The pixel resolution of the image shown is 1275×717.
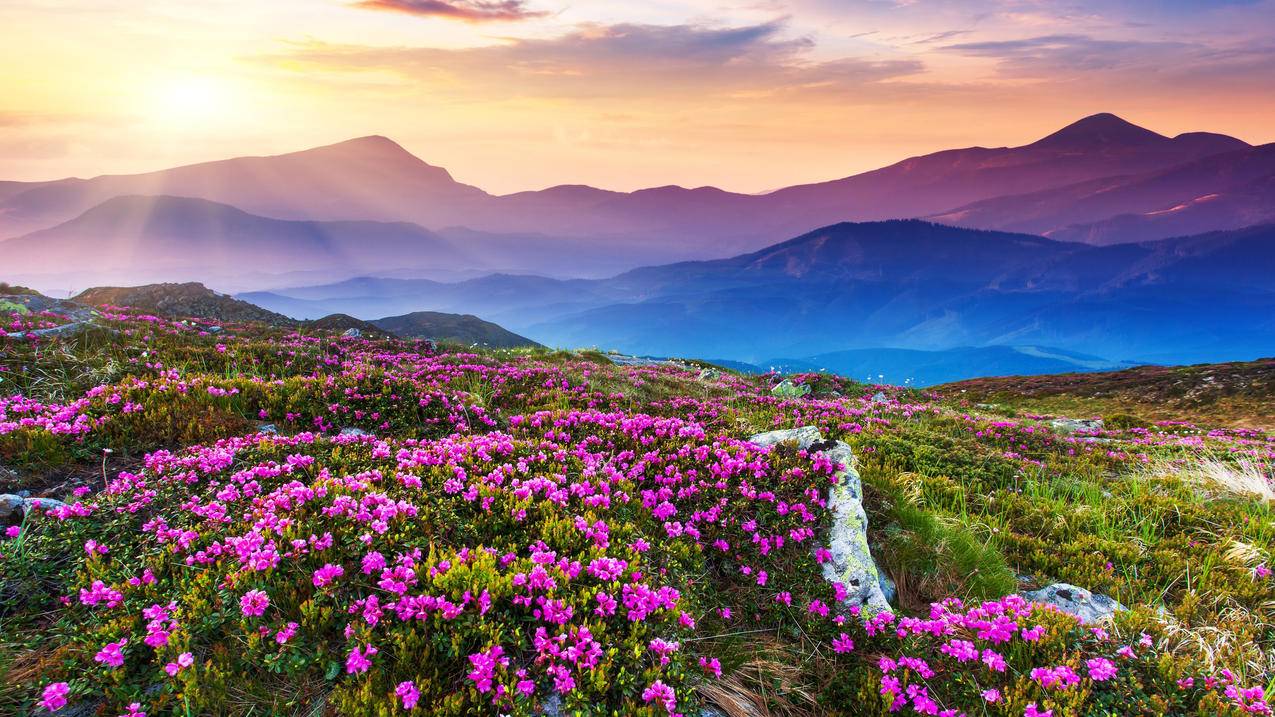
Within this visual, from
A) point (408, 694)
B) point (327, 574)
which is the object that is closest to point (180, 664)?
point (327, 574)

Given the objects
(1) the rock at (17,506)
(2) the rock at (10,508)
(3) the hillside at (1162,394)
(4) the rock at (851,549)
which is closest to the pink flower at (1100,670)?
(4) the rock at (851,549)

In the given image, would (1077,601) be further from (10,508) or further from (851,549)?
(10,508)

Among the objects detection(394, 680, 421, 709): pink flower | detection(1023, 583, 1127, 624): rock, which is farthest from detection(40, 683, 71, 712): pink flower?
detection(1023, 583, 1127, 624): rock

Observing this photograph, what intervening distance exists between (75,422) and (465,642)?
21.9 ft

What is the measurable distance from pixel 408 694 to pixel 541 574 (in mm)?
1118

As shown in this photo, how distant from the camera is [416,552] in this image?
4.23 m

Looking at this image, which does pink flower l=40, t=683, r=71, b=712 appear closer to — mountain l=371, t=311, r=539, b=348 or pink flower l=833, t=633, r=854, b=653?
pink flower l=833, t=633, r=854, b=653

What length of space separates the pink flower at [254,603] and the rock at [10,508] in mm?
3242

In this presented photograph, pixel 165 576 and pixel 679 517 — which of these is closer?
pixel 165 576

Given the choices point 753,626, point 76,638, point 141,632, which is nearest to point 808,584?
point 753,626

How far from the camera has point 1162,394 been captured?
38.4 meters

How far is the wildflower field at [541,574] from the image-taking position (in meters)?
3.58

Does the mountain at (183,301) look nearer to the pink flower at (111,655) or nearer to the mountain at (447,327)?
the pink flower at (111,655)

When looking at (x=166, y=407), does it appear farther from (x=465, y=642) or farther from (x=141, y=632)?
(x=465, y=642)
